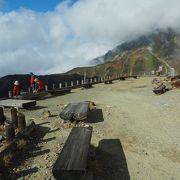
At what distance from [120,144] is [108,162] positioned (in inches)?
76.3

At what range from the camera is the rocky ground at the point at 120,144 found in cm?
948

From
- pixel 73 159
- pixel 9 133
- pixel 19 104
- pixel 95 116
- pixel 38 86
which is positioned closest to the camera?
pixel 73 159

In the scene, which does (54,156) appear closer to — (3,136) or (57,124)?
(3,136)

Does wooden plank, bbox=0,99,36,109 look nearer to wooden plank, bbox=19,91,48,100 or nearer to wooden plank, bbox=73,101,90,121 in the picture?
wooden plank, bbox=19,91,48,100

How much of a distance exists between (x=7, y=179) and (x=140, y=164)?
415cm

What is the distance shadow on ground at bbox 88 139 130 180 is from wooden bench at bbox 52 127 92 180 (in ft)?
2.12

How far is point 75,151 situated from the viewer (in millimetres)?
8914

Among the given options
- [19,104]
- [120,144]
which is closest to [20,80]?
[19,104]

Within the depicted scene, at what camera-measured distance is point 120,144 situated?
12000mm

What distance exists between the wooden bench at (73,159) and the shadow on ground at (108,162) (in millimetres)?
647

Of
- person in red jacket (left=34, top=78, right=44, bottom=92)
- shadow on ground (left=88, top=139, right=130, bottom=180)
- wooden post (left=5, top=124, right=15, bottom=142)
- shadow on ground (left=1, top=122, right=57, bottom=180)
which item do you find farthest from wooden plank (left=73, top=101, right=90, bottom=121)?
person in red jacket (left=34, top=78, right=44, bottom=92)

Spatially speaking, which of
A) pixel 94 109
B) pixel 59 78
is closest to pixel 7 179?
pixel 94 109

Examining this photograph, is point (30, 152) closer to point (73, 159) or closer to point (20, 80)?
point (73, 159)

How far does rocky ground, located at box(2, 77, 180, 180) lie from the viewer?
9484 mm
